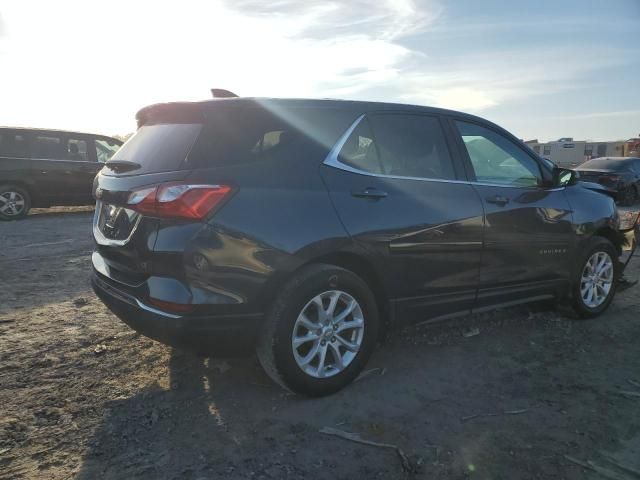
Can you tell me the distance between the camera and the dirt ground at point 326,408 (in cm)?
245

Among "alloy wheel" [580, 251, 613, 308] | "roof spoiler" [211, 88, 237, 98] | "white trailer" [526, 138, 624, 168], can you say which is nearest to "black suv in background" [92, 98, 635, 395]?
"roof spoiler" [211, 88, 237, 98]

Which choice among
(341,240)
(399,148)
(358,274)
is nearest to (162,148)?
(341,240)

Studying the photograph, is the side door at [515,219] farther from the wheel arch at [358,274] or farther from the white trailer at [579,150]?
the white trailer at [579,150]

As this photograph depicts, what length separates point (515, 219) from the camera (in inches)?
154

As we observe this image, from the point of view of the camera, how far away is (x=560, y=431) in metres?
2.77

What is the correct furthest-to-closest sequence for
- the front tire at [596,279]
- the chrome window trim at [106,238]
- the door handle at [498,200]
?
the front tire at [596,279]
the door handle at [498,200]
the chrome window trim at [106,238]

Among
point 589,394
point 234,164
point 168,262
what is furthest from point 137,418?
point 589,394

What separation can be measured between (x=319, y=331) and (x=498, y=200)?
5.69 feet

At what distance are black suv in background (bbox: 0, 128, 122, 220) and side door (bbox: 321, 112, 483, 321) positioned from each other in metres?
9.16

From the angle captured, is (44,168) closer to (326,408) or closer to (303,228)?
(303,228)

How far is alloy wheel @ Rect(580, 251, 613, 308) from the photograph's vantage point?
15.2ft

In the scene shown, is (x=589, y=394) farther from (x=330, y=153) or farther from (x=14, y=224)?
(x=14, y=224)

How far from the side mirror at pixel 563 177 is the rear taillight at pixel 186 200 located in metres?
3.01

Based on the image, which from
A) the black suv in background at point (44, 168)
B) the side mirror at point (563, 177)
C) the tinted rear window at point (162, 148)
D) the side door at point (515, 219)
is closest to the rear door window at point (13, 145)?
the black suv in background at point (44, 168)
